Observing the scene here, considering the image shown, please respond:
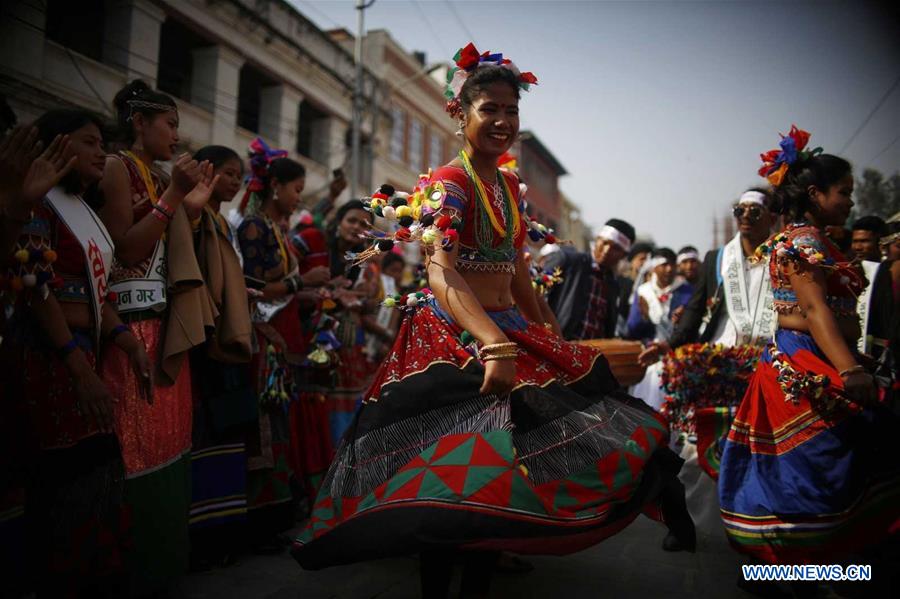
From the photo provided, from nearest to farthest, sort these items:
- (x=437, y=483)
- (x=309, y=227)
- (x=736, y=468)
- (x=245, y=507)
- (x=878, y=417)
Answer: (x=437, y=483), (x=878, y=417), (x=736, y=468), (x=245, y=507), (x=309, y=227)

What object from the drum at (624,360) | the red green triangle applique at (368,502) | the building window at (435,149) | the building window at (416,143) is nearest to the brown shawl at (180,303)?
the red green triangle applique at (368,502)

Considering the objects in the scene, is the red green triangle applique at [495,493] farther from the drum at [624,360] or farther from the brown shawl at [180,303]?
the drum at [624,360]

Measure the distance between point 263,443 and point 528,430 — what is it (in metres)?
2.00

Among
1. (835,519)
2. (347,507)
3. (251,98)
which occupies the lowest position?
(835,519)

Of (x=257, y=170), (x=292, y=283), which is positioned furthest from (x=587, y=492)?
(x=257, y=170)

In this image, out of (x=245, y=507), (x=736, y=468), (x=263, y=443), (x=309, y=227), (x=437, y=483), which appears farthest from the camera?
(x=309, y=227)

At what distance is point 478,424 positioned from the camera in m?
2.36

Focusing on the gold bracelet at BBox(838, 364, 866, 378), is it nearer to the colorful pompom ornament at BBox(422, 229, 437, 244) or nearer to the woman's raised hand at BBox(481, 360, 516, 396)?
the woman's raised hand at BBox(481, 360, 516, 396)

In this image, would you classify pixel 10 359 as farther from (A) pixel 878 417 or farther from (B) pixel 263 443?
A: (A) pixel 878 417

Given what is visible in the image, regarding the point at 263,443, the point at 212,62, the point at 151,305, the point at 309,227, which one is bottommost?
the point at 263,443

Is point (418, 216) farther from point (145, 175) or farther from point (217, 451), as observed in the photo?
point (217, 451)

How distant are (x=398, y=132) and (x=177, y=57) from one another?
37.3ft

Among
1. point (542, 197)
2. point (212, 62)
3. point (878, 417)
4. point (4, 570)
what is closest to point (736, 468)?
point (878, 417)

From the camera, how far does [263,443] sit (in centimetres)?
383
